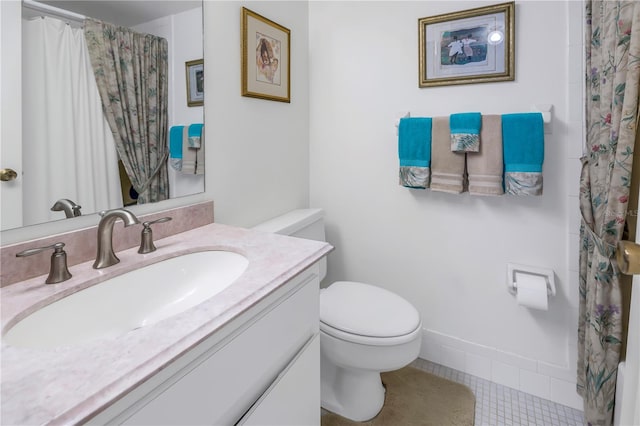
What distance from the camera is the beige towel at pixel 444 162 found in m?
1.58

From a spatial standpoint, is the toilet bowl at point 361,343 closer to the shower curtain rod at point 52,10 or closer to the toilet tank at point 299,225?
the toilet tank at point 299,225

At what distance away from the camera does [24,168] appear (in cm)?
86

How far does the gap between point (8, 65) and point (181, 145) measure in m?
0.52

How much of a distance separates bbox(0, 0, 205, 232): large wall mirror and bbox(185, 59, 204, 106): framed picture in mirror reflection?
0.08 m

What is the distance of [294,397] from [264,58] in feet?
4.71

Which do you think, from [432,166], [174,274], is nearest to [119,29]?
[174,274]

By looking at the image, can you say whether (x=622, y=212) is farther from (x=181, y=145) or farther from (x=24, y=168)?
(x=24, y=168)

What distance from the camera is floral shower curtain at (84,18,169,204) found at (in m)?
1.00

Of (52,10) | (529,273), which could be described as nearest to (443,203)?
(529,273)

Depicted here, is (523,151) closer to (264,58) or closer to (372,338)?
(372,338)

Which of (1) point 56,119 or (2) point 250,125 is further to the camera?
(2) point 250,125

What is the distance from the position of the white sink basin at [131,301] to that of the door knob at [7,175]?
1.07 feet

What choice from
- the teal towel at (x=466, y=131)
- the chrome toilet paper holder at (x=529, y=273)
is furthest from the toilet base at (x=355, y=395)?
the teal towel at (x=466, y=131)

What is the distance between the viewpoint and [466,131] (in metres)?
1.53
